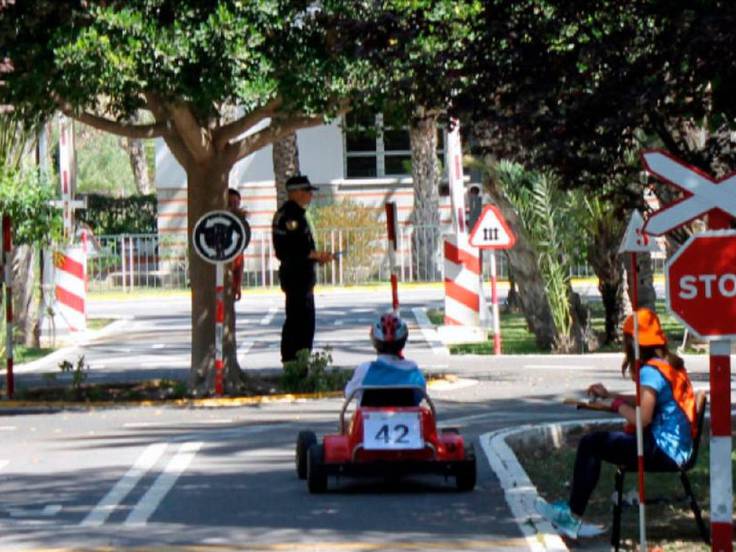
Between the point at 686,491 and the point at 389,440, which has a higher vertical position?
the point at 389,440

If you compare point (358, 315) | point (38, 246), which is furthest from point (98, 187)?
point (38, 246)

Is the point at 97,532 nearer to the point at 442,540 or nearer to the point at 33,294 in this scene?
the point at 442,540

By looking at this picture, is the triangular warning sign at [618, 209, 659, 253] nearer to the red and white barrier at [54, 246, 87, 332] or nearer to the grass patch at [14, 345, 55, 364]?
the grass patch at [14, 345, 55, 364]

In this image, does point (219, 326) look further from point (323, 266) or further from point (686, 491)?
point (323, 266)

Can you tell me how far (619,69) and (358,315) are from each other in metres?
22.1

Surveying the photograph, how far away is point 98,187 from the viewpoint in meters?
77.4

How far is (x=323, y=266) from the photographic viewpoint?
4184 centimetres

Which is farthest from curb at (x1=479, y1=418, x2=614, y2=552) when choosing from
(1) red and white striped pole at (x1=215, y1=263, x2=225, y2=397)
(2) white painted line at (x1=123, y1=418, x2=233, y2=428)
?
(1) red and white striped pole at (x1=215, y1=263, x2=225, y2=397)

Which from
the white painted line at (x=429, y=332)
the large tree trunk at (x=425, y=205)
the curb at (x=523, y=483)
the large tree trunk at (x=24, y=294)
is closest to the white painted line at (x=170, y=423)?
the curb at (x=523, y=483)

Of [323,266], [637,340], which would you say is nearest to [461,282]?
[323,266]

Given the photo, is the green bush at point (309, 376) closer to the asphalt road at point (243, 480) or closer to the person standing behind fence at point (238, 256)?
the asphalt road at point (243, 480)

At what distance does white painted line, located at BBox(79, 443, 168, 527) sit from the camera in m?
11.8

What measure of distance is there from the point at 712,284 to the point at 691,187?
482mm

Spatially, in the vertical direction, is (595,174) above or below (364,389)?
above
